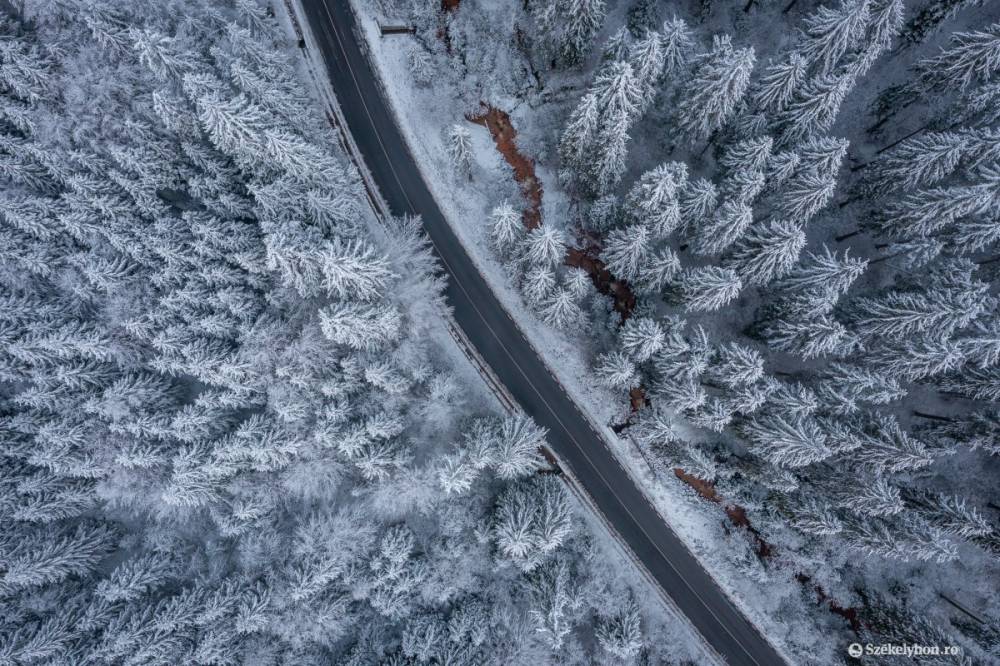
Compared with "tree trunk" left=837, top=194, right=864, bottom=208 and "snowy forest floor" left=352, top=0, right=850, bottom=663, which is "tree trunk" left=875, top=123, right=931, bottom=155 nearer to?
"tree trunk" left=837, top=194, right=864, bottom=208

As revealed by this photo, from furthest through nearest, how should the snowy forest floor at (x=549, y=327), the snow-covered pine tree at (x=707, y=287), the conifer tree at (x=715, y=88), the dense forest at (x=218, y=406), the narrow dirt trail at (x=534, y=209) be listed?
the narrow dirt trail at (x=534, y=209)
the snowy forest floor at (x=549, y=327)
the dense forest at (x=218, y=406)
the snow-covered pine tree at (x=707, y=287)
the conifer tree at (x=715, y=88)

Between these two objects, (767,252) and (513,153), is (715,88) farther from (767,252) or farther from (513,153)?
(513,153)

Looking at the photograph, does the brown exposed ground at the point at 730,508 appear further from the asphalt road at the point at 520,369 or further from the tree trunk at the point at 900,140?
the tree trunk at the point at 900,140

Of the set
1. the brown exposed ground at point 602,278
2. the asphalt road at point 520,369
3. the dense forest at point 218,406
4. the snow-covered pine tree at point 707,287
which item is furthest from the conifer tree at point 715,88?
the dense forest at point 218,406

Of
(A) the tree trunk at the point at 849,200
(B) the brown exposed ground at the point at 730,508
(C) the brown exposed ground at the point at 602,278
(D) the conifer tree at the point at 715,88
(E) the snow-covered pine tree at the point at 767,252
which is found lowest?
(B) the brown exposed ground at the point at 730,508

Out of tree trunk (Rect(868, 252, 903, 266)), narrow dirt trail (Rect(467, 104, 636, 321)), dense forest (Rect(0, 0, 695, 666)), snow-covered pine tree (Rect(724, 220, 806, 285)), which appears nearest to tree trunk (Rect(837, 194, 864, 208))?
tree trunk (Rect(868, 252, 903, 266))

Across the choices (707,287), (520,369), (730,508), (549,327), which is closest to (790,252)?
(707,287)
